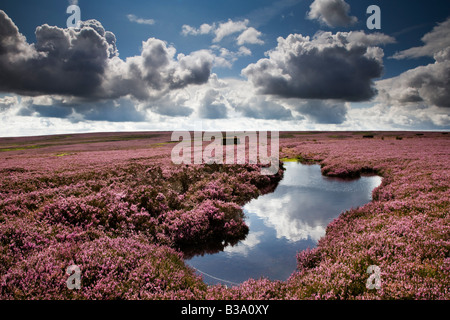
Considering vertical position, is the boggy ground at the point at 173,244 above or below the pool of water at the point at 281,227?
above

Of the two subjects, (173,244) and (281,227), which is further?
(281,227)

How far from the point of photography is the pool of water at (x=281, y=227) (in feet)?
26.0

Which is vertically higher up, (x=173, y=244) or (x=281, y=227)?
(x=173, y=244)

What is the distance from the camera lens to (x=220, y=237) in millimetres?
10445

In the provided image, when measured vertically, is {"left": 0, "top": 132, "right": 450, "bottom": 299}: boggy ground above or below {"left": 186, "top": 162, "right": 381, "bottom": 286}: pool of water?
above

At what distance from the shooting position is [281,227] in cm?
1152

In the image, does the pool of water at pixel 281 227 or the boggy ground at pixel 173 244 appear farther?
the pool of water at pixel 281 227

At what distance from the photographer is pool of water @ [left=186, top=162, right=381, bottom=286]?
794cm

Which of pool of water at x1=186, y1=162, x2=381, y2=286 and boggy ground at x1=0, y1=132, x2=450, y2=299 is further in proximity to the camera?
pool of water at x1=186, y1=162, x2=381, y2=286

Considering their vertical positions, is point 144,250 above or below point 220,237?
above
